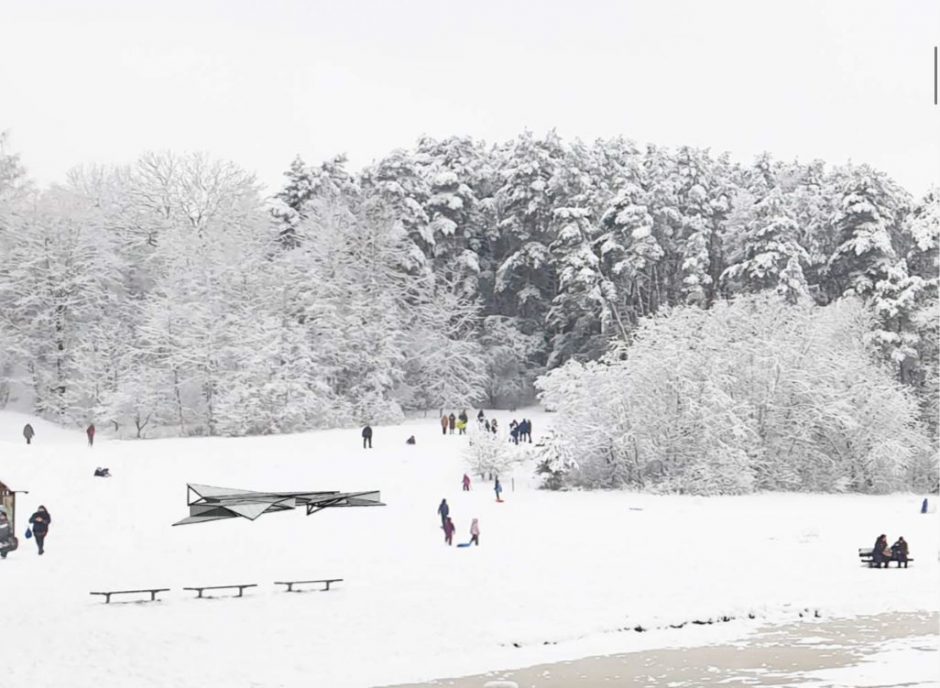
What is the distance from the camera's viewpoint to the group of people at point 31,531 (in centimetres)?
2477

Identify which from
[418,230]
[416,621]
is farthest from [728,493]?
[418,230]

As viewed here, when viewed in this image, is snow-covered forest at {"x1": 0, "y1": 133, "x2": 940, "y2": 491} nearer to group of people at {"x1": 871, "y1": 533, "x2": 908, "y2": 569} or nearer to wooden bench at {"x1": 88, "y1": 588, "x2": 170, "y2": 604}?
group of people at {"x1": 871, "y1": 533, "x2": 908, "y2": 569}

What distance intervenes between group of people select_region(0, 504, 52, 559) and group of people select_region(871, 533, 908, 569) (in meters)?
19.1

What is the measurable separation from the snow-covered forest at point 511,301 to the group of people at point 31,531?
16.8 meters

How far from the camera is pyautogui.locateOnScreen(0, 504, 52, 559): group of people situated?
2477cm

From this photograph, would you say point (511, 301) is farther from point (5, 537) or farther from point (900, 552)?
point (5, 537)

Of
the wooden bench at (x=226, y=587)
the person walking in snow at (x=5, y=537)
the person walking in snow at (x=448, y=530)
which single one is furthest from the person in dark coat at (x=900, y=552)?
the person walking in snow at (x=5, y=537)

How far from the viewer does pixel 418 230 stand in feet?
184

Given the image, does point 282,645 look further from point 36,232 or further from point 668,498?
point 36,232

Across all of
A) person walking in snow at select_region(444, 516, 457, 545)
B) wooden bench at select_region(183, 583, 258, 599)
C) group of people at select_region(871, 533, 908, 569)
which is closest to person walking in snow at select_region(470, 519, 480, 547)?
person walking in snow at select_region(444, 516, 457, 545)

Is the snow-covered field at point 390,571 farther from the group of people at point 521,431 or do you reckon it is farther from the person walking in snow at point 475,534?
the group of people at point 521,431

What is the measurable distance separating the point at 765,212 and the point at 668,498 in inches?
906

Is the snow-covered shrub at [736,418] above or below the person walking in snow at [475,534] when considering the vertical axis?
above

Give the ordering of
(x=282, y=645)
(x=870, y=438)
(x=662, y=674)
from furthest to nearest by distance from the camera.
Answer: (x=870, y=438), (x=282, y=645), (x=662, y=674)
